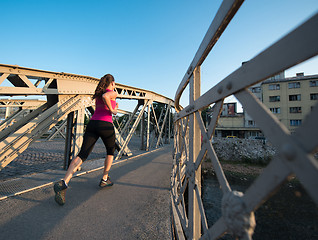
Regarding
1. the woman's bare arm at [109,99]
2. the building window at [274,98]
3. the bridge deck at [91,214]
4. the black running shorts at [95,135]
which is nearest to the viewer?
the bridge deck at [91,214]

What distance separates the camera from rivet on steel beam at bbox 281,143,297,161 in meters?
0.40

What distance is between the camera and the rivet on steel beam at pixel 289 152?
0.40m

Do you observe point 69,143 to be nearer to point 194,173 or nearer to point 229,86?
point 194,173

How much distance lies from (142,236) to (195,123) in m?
1.20

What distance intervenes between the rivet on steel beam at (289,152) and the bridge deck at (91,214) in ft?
4.80

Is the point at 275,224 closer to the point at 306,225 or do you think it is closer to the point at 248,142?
the point at 306,225

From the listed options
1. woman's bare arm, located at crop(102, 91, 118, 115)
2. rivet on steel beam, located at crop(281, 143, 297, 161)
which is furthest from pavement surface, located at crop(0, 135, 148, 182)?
rivet on steel beam, located at crop(281, 143, 297, 161)

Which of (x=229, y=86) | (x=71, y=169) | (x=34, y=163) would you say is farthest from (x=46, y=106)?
(x=229, y=86)

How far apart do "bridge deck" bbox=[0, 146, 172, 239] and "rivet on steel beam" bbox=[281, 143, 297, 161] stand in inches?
57.6

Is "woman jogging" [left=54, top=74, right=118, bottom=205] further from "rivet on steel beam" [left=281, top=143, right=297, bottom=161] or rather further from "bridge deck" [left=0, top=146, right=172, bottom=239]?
"rivet on steel beam" [left=281, top=143, right=297, bottom=161]

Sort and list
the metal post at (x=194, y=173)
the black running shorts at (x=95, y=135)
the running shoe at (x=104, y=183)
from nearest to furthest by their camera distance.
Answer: the metal post at (x=194, y=173) → the black running shorts at (x=95, y=135) → the running shoe at (x=104, y=183)

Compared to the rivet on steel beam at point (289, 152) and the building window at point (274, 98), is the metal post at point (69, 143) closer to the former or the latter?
the building window at point (274, 98)

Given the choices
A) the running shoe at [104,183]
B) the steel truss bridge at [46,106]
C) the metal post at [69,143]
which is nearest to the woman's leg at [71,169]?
→ the running shoe at [104,183]

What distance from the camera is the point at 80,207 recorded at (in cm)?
195
